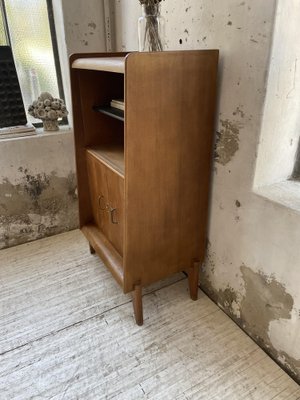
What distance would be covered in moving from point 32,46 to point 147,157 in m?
1.39

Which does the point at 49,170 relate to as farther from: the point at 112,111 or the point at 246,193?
the point at 246,193

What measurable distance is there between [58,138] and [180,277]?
1.20 meters

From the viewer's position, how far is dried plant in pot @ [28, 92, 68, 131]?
74.4 inches

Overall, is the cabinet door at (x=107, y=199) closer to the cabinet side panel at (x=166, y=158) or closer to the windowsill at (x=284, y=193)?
the cabinet side panel at (x=166, y=158)

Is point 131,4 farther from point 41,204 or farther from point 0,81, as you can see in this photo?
point 41,204

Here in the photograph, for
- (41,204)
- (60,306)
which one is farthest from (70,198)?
(60,306)

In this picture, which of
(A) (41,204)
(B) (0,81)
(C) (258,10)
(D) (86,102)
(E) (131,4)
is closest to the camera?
(C) (258,10)

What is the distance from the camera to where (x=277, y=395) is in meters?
1.13

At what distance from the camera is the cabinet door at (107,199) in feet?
4.33

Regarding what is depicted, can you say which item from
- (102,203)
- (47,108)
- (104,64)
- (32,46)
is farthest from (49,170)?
(104,64)

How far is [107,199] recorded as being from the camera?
57.6 inches

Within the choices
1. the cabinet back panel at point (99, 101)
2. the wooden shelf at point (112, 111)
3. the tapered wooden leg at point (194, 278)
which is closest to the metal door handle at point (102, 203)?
the cabinet back panel at point (99, 101)

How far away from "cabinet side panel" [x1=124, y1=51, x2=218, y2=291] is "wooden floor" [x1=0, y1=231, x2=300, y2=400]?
0.27 metres

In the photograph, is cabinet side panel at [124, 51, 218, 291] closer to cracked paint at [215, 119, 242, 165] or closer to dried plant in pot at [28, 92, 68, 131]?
cracked paint at [215, 119, 242, 165]
